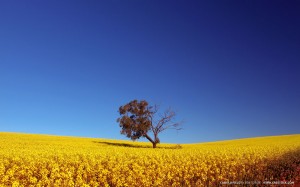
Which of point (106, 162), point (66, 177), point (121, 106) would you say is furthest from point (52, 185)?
point (121, 106)

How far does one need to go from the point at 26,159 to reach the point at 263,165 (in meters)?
13.4

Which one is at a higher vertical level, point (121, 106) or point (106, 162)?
point (121, 106)

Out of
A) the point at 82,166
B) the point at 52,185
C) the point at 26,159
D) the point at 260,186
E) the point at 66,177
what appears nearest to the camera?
the point at 52,185

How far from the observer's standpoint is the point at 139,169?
1612 cm

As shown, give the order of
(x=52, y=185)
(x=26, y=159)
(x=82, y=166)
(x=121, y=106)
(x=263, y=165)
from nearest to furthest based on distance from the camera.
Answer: (x=52, y=185)
(x=82, y=166)
(x=26, y=159)
(x=263, y=165)
(x=121, y=106)

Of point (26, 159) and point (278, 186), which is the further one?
point (26, 159)

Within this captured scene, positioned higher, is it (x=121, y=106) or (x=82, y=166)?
(x=121, y=106)

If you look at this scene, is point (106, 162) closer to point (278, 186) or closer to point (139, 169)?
point (139, 169)

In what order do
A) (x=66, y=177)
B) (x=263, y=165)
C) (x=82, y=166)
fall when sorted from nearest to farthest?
(x=66, y=177) → (x=82, y=166) → (x=263, y=165)

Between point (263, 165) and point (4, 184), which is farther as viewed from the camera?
point (263, 165)

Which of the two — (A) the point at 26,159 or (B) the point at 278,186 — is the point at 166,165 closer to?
(B) the point at 278,186

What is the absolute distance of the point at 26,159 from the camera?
693 inches

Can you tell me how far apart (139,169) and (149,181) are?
105 centimetres

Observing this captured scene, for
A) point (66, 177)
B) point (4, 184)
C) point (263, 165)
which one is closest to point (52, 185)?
point (66, 177)
